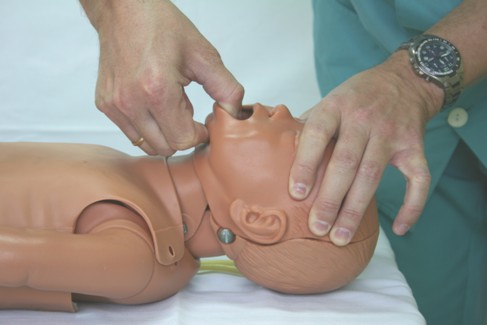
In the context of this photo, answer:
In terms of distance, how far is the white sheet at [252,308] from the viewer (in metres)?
1.20

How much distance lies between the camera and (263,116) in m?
1.30

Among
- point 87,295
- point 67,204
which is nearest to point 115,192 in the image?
point 67,204

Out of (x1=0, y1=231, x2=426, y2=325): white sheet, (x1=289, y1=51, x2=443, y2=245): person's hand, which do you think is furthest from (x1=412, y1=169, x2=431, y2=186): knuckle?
(x1=0, y1=231, x2=426, y2=325): white sheet

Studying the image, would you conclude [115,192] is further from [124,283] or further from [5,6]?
[5,6]

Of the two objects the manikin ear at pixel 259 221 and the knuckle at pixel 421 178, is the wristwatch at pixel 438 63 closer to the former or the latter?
the knuckle at pixel 421 178

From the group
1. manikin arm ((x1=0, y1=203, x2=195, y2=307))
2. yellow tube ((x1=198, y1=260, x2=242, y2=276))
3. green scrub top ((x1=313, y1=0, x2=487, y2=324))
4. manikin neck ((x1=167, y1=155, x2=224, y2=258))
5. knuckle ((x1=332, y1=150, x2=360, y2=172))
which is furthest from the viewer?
green scrub top ((x1=313, y1=0, x2=487, y2=324))

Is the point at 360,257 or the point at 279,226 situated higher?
the point at 279,226

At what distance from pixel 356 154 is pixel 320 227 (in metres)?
0.14

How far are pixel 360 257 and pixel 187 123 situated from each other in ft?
1.34

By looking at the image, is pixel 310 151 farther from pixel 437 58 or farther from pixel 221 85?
pixel 437 58

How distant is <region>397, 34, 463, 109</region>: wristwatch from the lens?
1.38 m

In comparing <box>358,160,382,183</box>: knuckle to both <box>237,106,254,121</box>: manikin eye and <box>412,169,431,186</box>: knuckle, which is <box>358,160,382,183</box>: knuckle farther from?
<box>237,106,254,121</box>: manikin eye

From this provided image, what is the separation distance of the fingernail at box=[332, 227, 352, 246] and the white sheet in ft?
0.40

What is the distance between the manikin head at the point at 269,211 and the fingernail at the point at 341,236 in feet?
0.07
